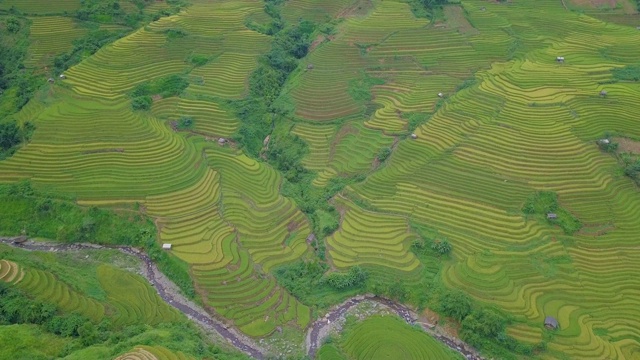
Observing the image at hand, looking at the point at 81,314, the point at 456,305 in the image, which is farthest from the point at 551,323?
the point at 81,314

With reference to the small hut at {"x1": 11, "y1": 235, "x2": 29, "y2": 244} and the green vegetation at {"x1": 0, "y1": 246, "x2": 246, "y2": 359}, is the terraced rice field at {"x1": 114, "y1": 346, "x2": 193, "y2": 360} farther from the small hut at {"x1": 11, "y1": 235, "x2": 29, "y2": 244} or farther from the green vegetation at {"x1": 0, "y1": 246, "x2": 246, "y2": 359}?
the small hut at {"x1": 11, "y1": 235, "x2": 29, "y2": 244}

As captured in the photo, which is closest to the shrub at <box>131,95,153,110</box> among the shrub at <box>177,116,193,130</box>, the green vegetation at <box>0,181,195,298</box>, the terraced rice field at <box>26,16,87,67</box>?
the shrub at <box>177,116,193,130</box>

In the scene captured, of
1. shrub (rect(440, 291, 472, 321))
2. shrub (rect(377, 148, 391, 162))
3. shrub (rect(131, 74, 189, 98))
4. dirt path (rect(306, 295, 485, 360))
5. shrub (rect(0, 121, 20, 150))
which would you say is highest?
shrub (rect(131, 74, 189, 98))

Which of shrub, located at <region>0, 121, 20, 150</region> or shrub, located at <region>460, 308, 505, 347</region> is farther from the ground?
shrub, located at <region>0, 121, 20, 150</region>

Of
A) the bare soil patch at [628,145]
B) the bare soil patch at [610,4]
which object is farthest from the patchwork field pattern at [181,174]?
the bare soil patch at [610,4]

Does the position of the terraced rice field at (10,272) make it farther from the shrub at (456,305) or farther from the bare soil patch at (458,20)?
the bare soil patch at (458,20)

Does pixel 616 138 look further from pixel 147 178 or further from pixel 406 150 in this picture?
pixel 147 178
